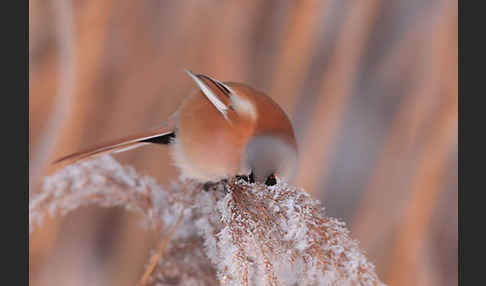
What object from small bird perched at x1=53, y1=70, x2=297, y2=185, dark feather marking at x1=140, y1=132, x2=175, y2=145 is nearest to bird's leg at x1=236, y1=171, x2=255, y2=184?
small bird perched at x1=53, y1=70, x2=297, y2=185

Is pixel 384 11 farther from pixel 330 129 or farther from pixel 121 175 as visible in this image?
pixel 121 175

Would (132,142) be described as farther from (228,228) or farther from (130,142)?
(228,228)

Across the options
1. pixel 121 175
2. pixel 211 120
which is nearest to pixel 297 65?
pixel 211 120

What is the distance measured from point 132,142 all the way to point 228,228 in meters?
0.25

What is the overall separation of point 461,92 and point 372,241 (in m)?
0.35

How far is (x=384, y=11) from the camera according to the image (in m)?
0.86

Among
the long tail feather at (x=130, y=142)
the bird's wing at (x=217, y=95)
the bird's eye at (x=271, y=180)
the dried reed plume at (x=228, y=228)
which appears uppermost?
the bird's wing at (x=217, y=95)

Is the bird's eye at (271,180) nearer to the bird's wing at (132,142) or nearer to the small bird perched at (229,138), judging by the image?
the small bird perched at (229,138)

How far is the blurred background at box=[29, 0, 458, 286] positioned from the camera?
0.80 meters

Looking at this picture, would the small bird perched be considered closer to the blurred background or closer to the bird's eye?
the bird's eye

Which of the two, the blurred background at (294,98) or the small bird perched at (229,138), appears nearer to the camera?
the small bird perched at (229,138)

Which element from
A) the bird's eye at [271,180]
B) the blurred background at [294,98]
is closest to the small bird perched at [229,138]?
the bird's eye at [271,180]

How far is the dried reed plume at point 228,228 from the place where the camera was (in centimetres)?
47

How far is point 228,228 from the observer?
1.54ft
